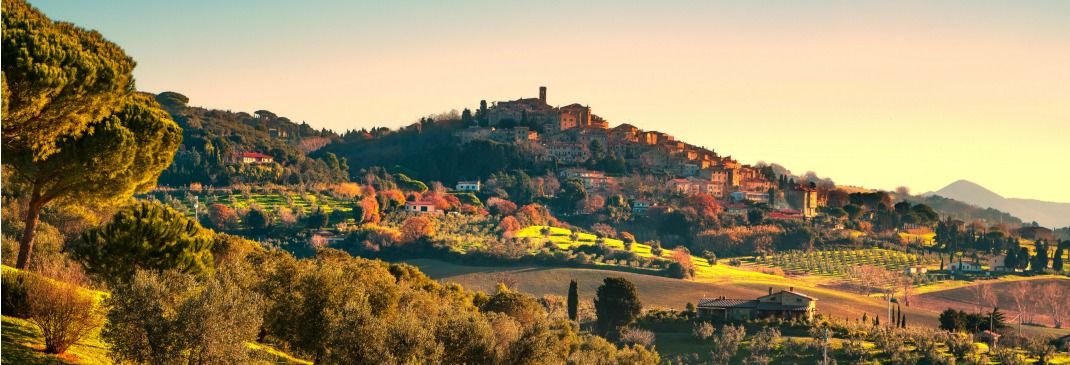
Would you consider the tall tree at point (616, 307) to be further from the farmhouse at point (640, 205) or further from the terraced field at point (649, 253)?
the farmhouse at point (640, 205)

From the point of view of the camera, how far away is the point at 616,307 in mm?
74688

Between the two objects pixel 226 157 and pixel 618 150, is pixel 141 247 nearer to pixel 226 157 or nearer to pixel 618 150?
pixel 226 157

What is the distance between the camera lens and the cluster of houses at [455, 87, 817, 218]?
168m

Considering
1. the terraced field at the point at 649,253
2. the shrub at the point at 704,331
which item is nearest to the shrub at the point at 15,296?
the shrub at the point at 704,331

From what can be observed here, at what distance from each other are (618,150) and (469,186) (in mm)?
29493

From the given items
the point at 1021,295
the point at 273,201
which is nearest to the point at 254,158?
the point at 273,201

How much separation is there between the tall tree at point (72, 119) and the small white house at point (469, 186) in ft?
404

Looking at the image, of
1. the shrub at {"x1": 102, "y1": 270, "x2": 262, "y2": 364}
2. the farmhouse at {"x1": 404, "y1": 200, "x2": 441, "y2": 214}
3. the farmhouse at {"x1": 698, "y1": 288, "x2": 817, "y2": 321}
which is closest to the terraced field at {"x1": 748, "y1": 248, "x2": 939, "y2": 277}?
the farmhouse at {"x1": 404, "y1": 200, "x2": 441, "y2": 214}

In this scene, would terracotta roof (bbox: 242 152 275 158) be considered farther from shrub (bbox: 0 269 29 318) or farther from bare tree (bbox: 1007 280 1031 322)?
shrub (bbox: 0 269 29 318)

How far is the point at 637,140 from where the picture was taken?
7288 inches

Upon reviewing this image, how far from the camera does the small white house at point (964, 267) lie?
12269cm

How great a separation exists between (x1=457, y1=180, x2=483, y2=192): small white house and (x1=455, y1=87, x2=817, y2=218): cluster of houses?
45.2ft

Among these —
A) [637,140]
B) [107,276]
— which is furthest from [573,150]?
[107,276]

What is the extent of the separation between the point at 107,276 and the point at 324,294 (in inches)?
248
